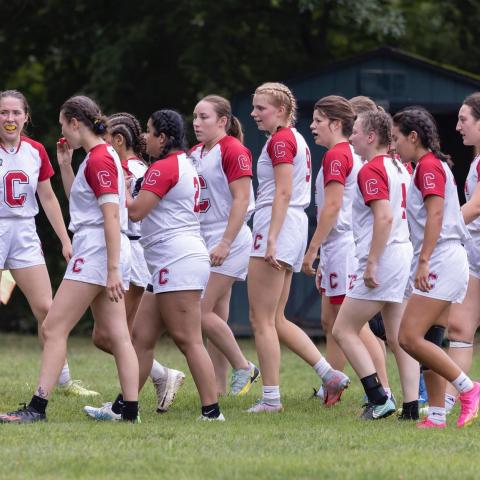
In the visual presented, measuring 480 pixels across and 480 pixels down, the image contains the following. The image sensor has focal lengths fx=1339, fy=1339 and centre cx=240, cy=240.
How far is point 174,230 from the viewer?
834cm

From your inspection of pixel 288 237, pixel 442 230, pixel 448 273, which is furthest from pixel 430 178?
pixel 288 237

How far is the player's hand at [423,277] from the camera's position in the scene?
8.12 metres

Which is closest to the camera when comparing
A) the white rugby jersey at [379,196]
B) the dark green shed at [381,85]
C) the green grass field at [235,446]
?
the green grass field at [235,446]

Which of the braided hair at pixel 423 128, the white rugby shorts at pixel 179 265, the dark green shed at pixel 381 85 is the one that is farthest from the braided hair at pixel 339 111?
the dark green shed at pixel 381 85

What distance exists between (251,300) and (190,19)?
11246 mm

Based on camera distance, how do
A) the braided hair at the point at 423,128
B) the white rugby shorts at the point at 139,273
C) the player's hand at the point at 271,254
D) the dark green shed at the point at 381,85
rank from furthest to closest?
the dark green shed at the point at 381,85 < the white rugby shorts at the point at 139,273 < the player's hand at the point at 271,254 < the braided hair at the point at 423,128

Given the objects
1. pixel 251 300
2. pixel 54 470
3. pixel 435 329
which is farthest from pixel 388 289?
pixel 54 470

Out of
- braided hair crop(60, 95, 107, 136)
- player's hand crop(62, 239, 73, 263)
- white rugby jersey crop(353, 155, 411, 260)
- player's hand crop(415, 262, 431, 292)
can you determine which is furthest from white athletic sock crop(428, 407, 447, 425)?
player's hand crop(62, 239, 73, 263)

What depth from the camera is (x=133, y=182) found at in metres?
9.09

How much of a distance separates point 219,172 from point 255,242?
1.81 feet

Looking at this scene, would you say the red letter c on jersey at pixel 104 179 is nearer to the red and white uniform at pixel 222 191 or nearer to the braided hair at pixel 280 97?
the red and white uniform at pixel 222 191

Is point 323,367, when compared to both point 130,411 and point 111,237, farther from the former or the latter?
point 111,237

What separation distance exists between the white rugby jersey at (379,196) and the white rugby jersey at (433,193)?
23 centimetres

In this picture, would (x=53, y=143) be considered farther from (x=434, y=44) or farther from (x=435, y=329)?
(x=435, y=329)
